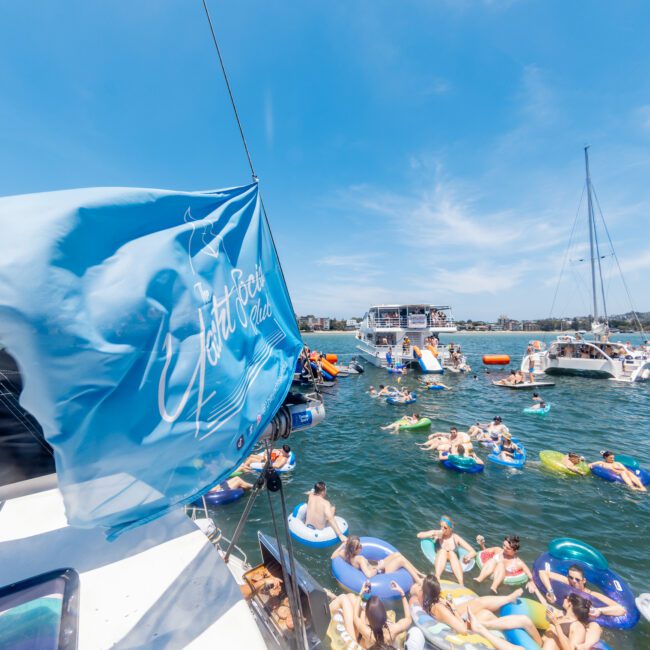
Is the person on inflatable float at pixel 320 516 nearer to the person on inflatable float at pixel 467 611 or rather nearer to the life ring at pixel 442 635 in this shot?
the person on inflatable float at pixel 467 611

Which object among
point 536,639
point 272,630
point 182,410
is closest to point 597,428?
point 536,639

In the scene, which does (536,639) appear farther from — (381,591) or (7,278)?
(7,278)

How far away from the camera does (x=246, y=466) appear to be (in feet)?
35.2

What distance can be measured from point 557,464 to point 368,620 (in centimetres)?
950

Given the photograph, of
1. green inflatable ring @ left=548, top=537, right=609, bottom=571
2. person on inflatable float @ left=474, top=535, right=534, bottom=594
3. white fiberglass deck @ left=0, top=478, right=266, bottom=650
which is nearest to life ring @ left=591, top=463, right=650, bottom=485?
green inflatable ring @ left=548, top=537, right=609, bottom=571

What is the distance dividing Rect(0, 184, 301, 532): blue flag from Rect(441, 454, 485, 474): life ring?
10.4 m

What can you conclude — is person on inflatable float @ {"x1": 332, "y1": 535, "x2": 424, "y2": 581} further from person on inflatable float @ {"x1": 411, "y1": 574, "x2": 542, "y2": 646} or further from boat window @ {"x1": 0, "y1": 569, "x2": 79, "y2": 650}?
boat window @ {"x1": 0, "y1": 569, "x2": 79, "y2": 650}

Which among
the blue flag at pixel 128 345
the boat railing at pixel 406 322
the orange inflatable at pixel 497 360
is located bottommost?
the orange inflatable at pixel 497 360

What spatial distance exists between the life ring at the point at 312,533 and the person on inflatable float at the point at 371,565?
0.70m

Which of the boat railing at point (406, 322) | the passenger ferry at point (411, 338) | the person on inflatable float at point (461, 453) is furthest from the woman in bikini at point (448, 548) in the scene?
the boat railing at point (406, 322)

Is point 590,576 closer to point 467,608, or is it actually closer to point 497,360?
point 467,608

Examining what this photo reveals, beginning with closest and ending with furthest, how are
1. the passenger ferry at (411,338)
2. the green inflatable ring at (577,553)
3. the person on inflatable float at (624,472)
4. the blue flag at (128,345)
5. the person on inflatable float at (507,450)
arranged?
the blue flag at (128,345) → the green inflatable ring at (577,553) → the person on inflatable float at (624,472) → the person on inflatable float at (507,450) → the passenger ferry at (411,338)

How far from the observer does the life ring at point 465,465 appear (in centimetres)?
1060

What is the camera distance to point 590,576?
20.2 ft
